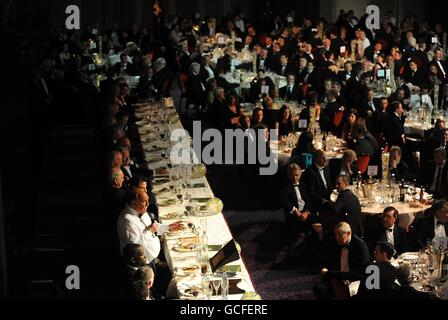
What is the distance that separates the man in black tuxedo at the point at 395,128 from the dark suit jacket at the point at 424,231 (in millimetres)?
3476

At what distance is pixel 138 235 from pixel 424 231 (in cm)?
274

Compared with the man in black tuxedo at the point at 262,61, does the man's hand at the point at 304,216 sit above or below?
below

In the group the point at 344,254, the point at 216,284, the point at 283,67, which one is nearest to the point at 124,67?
the point at 283,67

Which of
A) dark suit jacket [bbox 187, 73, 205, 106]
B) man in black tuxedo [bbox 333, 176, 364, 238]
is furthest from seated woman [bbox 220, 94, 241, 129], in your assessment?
man in black tuxedo [bbox 333, 176, 364, 238]

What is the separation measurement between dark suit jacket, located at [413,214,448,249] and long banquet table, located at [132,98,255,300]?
1.82 metres

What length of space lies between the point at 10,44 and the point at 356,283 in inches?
480

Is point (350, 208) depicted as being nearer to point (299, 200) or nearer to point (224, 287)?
point (299, 200)

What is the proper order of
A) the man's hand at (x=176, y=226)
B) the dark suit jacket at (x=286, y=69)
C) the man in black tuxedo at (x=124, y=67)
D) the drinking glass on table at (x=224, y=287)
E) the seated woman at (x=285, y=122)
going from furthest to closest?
the man in black tuxedo at (x=124, y=67) < the dark suit jacket at (x=286, y=69) < the seated woman at (x=285, y=122) < the man's hand at (x=176, y=226) < the drinking glass on table at (x=224, y=287)

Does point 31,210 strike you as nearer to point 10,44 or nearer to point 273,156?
point 273,156

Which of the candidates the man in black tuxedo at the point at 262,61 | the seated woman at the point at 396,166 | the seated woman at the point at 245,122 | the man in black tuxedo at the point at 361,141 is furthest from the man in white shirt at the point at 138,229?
the man in black tuxedo at the point at 262,61

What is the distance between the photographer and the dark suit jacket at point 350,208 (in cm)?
882

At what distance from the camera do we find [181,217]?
Result: 8906mm

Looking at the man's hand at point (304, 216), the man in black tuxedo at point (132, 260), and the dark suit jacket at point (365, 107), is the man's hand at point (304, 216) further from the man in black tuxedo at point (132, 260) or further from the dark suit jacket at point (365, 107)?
the dark suit jacket at point (365, 107)
